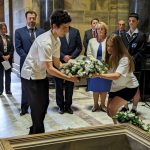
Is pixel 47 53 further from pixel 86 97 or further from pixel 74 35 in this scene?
pixel 86 97

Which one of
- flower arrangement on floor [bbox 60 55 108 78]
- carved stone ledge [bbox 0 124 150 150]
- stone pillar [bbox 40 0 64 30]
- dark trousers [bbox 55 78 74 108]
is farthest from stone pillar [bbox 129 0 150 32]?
carved stone ledge [bbox 0 124 150 150]

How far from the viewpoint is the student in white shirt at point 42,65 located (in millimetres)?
Answer: 2822

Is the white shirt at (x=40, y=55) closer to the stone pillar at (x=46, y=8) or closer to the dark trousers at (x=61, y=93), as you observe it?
the dark trousers at (x=61, y=93)

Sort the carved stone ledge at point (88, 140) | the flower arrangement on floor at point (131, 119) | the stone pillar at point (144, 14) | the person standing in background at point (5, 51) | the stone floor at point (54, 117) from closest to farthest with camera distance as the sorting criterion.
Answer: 1. the carved stone ledge at point (88, 140)
2. the flower arrangement on floor at point (131, 119)
3. the stone floor at point (54, 117)
4. the stone pillar at point (144, 14)
5. the person standing in background at point (5, 51)

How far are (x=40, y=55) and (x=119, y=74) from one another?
879 mm

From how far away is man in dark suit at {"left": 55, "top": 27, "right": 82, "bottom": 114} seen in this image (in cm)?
495

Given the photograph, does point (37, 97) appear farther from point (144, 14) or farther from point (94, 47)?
point (144, 14)

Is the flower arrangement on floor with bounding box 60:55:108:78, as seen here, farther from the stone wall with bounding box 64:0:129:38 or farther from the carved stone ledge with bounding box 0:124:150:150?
the stone wall with bounding box 64:0:129:38

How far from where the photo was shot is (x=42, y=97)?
3078mm

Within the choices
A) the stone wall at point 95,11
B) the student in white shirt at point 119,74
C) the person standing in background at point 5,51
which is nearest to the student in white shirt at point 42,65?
the student in white shirt at point 119,74

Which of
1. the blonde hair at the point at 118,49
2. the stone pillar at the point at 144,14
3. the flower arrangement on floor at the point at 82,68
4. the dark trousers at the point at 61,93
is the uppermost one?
the stone pillar at the point at 144,14

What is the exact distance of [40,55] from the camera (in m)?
2.84

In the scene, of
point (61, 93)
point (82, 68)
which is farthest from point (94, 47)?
point (82, 68)

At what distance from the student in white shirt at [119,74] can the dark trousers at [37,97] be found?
593mm
